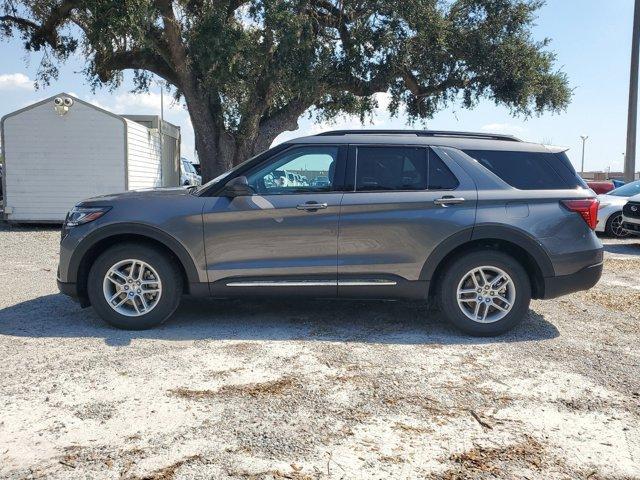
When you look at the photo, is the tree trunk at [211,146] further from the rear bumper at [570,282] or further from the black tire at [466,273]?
the rear bumper at [570,282]

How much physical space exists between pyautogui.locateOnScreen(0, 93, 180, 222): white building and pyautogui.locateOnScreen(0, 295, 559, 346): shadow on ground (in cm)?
849

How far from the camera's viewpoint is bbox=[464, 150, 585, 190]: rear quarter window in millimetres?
5270

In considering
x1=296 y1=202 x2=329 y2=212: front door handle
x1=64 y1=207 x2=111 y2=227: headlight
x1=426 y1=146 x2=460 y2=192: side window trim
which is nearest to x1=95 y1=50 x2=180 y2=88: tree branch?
x1=64 y1=207 x2=111 y2=227: headlight

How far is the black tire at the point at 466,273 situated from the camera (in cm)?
518

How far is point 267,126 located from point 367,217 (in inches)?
584

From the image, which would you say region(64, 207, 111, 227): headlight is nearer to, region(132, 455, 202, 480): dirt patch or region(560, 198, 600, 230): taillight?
region(132, 455, 202, 480): dirt patch

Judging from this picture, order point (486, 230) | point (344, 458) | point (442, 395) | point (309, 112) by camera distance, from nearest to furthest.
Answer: point (344, 458), point (442, 395), point (486, 230), point (309, 112)

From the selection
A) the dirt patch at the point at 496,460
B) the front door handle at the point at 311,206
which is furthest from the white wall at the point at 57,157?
the dirt patch at the point at 496,460

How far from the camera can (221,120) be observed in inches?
712

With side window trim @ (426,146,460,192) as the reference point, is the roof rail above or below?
above

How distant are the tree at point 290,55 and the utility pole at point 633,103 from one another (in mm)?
2252

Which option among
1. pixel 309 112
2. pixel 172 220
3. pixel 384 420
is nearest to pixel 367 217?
pixel 172 220

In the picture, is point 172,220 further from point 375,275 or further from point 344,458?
point 344,458

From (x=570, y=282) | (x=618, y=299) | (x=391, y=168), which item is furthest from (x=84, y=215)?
(x=618, y=299)
